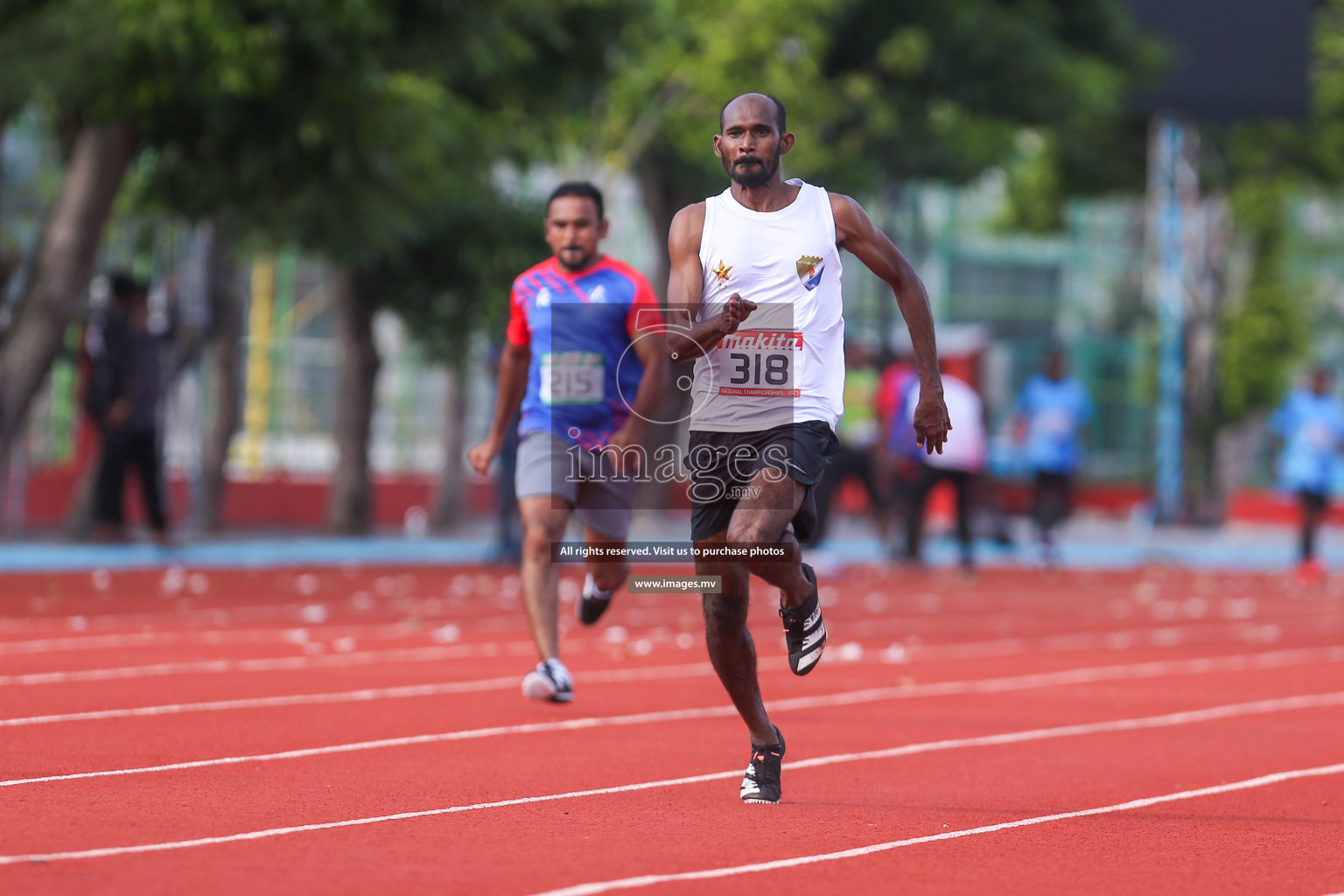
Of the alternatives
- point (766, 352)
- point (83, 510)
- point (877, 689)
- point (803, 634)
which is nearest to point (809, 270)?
point (766, 352)

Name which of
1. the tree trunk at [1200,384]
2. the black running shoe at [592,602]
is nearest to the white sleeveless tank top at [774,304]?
the black running shoe at [592,602]

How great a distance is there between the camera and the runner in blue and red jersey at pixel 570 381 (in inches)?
316

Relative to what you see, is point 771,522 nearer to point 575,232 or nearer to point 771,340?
point 771,340

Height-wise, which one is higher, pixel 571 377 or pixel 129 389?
pixel 129 389

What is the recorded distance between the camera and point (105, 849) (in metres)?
4.97

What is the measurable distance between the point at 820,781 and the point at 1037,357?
4325 cm

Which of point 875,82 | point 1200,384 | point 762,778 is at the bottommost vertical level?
point 762,778

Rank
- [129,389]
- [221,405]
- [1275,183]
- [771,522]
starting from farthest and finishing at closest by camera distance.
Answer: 1. [1275,183]
2. [221,405]
3. [129,389]
4. [771,522]

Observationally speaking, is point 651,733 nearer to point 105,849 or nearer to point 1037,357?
point 105,849

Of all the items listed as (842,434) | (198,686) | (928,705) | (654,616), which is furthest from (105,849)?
(842,434)

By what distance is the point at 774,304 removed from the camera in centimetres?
601

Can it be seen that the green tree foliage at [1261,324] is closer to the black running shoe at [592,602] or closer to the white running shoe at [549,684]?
the black running shoe at [592,602]

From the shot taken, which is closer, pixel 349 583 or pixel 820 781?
pixel 820 781

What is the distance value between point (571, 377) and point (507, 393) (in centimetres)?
31
